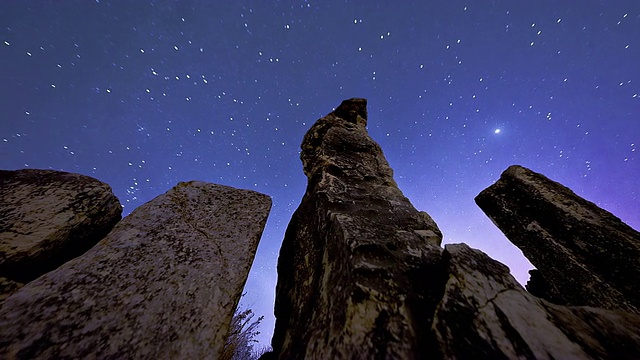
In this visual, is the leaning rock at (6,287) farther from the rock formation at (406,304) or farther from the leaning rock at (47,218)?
the rock formation at (406,304)

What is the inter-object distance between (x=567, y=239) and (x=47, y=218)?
6.19 m

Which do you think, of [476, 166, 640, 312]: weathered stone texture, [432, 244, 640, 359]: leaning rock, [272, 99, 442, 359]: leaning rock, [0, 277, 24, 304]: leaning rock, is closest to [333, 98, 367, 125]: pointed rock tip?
[272, 99, 442, 359]: leaning rock

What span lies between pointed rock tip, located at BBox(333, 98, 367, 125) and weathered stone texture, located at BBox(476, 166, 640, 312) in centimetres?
323

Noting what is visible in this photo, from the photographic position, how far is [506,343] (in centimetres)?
138

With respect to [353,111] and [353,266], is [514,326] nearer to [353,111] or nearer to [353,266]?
[353,266]

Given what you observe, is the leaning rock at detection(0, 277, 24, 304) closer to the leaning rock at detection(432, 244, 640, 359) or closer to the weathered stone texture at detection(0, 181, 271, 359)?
the weathered stone texture at detection(0, 181, 271, 359)

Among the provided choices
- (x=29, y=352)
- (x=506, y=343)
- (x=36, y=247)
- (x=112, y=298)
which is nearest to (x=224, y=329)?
(x=112, y=298)

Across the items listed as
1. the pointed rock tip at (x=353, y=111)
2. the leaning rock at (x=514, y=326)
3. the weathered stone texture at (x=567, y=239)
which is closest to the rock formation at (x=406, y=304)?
the leaning rock at (x=514, y=326)

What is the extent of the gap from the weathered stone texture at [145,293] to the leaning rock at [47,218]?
0.32 m

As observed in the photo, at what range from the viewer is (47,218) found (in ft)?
7.91

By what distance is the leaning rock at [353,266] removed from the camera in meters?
1.67

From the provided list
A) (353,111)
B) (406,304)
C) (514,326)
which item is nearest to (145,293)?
(406,304)

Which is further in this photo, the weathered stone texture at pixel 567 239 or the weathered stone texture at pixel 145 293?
the weathered stone texture at pixel 567 239

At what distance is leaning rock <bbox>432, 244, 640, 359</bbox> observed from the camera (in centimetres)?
136
